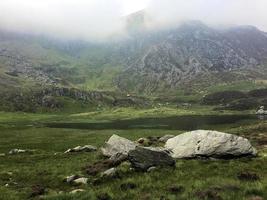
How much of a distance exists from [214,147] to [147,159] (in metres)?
11.3

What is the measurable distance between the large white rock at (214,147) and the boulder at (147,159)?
27.5 feet

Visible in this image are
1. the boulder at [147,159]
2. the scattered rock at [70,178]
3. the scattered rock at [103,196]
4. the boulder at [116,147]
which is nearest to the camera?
the scattered rock at [103,196]

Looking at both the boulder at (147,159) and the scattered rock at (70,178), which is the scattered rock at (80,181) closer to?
the scattered rock at (70,178)

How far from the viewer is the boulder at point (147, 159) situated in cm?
3672

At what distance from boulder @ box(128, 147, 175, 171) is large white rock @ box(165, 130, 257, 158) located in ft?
27.5

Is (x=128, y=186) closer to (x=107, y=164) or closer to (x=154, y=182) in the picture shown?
(x=154, y=182)

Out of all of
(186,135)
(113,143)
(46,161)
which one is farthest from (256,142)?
(46,161)

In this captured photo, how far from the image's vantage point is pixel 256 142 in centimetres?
6569

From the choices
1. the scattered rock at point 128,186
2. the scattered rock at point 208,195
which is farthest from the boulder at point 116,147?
the scattered rock at point 208,195

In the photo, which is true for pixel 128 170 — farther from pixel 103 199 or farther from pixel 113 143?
pixel 113 143

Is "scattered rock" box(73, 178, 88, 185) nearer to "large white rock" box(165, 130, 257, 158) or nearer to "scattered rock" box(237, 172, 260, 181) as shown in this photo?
"scattered rock" box(237, 172, 260, 181)

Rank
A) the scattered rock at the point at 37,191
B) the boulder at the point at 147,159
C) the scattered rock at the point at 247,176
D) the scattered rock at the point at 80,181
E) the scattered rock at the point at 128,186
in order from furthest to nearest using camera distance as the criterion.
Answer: the boulder at the point at 147,159 < the scattered rock at the point at 80,181 < the scattered rock at the point at 247,176 < the scattered rock at the point at 37,191 < the scattered rock at the point at 128,186

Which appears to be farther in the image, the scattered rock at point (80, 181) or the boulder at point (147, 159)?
the boulder at point (147, 159)

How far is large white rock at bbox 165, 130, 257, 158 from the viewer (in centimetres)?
4538
